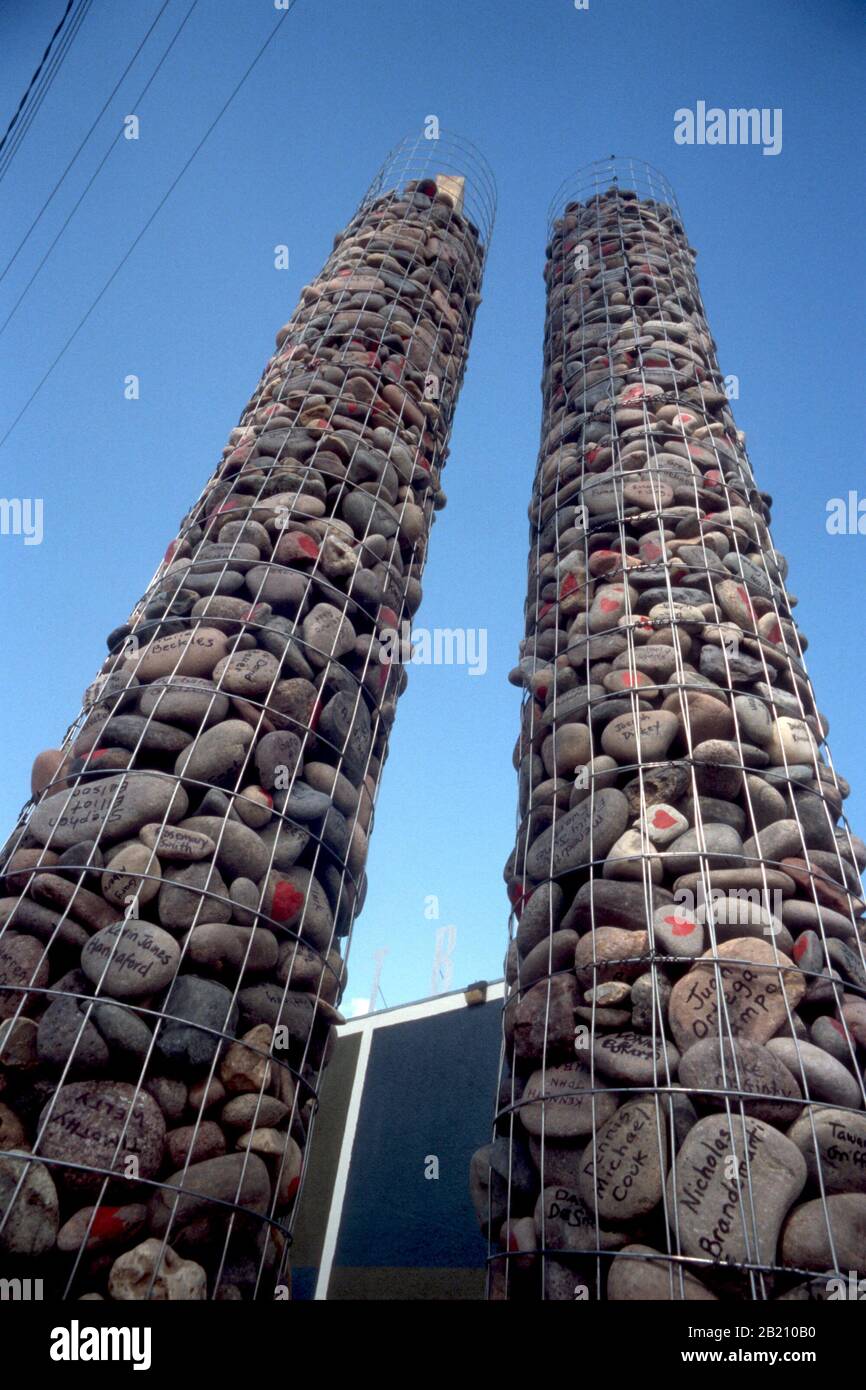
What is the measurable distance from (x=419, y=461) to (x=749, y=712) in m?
2.58

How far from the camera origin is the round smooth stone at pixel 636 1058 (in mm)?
2564

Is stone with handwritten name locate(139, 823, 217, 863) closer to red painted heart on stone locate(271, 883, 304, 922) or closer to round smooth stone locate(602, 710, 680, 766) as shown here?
red painted heart on stone locate(271, 883, 304, 922)

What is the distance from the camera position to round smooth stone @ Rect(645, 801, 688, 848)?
3.14m

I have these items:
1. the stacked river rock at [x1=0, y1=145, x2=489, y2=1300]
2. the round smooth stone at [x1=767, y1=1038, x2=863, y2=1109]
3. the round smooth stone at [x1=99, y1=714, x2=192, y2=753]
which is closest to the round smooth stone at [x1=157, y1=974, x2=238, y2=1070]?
the stacked river rock at [x1=0, y1=145, x2=489, y2=1300]

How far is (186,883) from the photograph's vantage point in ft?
9.96

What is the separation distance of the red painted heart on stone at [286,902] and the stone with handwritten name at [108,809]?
1.31 feet

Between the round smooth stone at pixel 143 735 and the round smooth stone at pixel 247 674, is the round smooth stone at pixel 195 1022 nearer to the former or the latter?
the round smooth stone at pixel 143 735

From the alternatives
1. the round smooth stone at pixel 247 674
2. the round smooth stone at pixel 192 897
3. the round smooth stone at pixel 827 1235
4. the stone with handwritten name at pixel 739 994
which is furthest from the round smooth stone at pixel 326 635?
the round smooth stone at pixel 827 1235

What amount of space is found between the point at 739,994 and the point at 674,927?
0.26 meters

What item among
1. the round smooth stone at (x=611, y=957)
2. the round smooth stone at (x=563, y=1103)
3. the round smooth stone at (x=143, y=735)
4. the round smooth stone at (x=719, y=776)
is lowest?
the round smooth stone at (x=563, y=1103)

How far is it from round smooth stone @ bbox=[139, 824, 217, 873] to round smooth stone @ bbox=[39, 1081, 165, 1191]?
0.67 metres

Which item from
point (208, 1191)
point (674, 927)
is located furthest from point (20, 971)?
point (674, 927)

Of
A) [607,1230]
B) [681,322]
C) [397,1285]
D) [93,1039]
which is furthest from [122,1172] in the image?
[681,322]

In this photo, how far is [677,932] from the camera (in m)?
2.84
